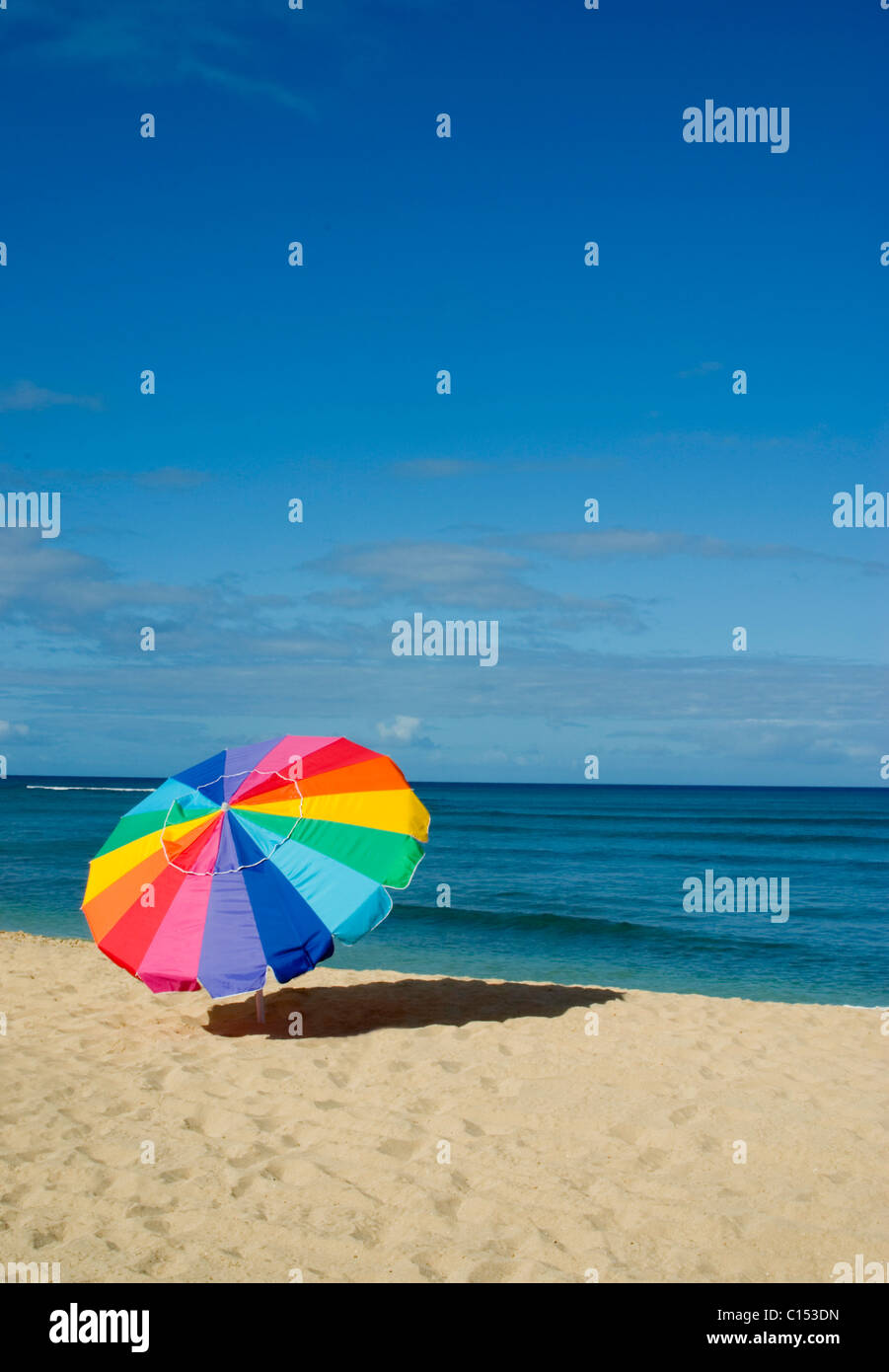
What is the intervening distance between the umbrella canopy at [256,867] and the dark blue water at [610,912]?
18.9ft

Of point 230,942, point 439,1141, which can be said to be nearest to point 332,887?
point 230,942

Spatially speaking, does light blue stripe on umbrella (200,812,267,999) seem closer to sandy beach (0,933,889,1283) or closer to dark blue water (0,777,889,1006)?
sandy beach (0,933,889,1283)

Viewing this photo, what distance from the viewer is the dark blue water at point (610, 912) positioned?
1355 cm

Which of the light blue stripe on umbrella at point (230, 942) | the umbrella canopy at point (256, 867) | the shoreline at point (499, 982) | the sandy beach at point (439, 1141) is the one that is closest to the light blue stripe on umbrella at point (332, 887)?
the umbrella canopy at point (256, 867)

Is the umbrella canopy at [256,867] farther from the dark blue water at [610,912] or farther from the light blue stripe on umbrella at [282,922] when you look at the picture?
the dark blue water at [610,912]

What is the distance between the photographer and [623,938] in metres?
16.1

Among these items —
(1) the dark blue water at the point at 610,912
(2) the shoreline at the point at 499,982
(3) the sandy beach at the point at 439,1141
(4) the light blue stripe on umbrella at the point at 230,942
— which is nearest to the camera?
(3) the sandy beach at the point at 439,1141

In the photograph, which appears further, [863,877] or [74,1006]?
[863,877]

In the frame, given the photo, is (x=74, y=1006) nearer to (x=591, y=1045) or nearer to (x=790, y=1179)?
(x=591, y=1045)

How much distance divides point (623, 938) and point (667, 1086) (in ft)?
30.6

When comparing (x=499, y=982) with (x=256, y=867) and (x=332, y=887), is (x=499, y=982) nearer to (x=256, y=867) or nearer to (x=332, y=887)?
(x=332, y=887)

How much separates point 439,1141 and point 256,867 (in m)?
2.70

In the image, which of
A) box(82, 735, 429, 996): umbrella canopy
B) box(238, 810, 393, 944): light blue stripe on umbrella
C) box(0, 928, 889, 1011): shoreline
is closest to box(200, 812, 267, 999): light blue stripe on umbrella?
box(82, 735, 429, 996): umbrella canopy
